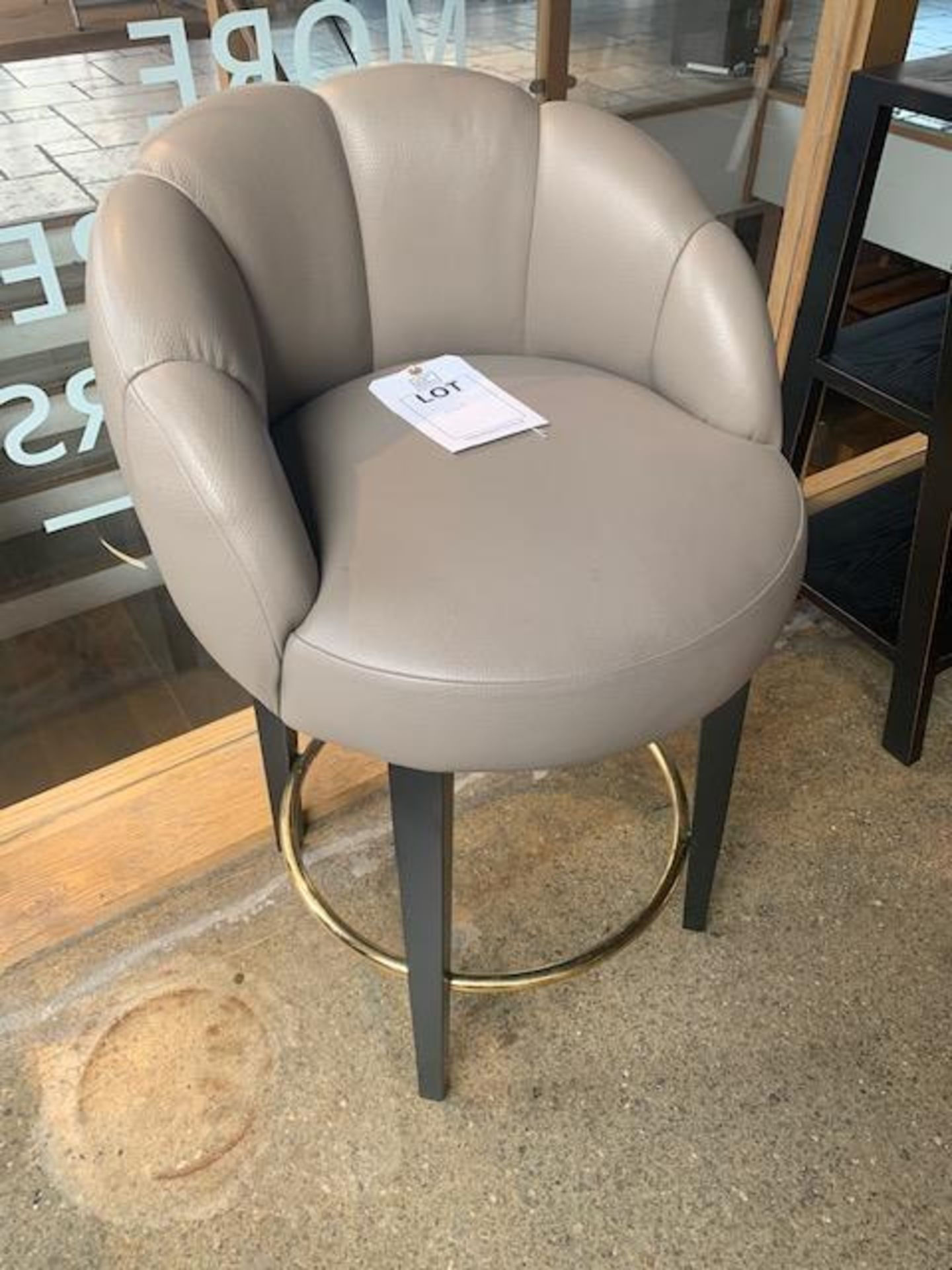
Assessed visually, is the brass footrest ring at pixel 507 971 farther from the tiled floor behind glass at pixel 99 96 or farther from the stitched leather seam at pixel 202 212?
the tiled floor behind glass at pixel 99 96

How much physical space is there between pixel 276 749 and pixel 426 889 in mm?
432

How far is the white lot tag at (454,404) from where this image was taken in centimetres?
102

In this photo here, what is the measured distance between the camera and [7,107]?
1.09 metres

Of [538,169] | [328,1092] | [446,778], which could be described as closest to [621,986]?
[328,1092]

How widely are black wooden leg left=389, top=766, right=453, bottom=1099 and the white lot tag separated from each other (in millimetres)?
314

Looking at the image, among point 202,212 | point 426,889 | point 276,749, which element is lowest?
point 276,749

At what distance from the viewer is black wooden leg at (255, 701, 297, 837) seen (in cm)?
130

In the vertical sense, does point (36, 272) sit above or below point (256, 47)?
below

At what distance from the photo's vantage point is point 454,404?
1068 mm

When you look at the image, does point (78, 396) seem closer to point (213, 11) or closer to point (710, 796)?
point (213, 11)

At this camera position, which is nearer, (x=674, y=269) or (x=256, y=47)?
(x=674, y=269)

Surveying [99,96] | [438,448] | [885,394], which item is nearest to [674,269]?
[438,448]

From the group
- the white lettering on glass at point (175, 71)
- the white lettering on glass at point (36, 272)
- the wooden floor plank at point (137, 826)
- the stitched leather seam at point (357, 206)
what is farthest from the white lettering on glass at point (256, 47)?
the wooden floor plank at point (137, 826)

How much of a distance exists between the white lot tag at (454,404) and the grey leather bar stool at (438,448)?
0.7 inches
